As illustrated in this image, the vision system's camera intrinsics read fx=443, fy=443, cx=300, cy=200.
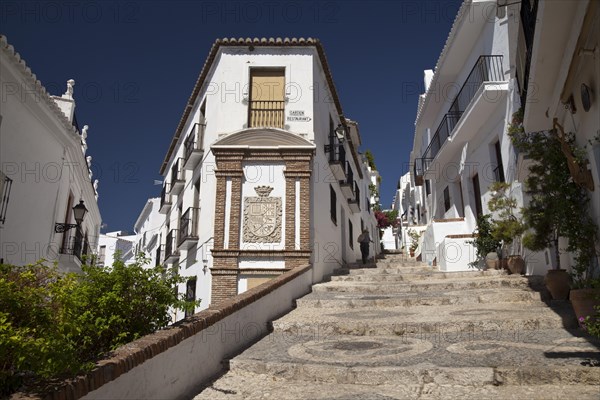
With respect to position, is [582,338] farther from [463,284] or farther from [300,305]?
[300,305]

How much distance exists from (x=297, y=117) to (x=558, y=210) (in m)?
7.64

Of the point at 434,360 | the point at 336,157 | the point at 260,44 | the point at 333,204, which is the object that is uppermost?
the point at 260,44

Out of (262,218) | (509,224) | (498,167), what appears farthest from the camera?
(498,167)

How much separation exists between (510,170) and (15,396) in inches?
410

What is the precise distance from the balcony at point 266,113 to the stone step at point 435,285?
5024 millimetres

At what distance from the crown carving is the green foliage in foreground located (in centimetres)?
728

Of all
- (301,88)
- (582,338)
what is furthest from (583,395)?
(301,88)

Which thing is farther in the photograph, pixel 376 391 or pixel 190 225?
pixel 190 225

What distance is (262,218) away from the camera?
37.3 feet

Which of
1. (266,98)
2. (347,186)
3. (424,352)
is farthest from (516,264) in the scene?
(266,98)

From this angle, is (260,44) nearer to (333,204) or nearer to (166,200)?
(333,204)

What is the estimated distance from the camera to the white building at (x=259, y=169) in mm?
11117

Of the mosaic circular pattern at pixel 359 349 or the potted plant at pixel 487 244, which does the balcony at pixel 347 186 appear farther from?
the mosaic circular pattern at pixel 359 349

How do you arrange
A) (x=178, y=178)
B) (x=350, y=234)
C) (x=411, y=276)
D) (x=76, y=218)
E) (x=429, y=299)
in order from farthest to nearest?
1. (x=350, y=234)
2. (x=178, y=178)
3. (x=76, y=218)
4. (x=411, y=276)
5. (x=429, y=299)
